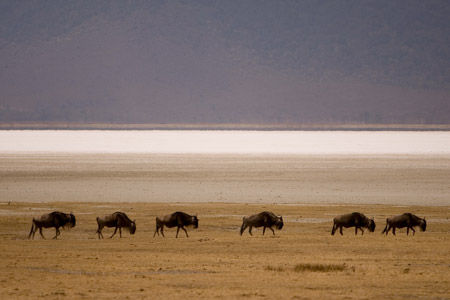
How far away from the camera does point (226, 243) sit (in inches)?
829

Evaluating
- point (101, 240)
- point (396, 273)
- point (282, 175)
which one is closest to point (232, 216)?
point (101, 240)

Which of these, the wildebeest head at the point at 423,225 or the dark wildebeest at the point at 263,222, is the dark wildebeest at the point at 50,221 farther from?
the wildebeest head at the point at 423,225

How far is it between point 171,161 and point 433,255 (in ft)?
136

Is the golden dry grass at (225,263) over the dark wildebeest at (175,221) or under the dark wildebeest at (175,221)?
under

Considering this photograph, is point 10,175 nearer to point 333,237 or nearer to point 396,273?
point 333,237

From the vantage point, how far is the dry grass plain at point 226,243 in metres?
15.3

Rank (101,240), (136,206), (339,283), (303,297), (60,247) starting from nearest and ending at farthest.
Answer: (303,297), (339,283), (60,247), (101,240), (136,206)

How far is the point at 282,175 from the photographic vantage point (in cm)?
4609

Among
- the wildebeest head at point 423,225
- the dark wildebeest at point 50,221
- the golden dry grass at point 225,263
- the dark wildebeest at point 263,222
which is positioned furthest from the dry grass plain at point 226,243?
the dark wildebeest at point 263,222

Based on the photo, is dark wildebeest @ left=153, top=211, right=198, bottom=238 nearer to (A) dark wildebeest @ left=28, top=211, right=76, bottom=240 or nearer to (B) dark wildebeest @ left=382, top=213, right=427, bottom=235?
(A) dark wildebeest @ left=28, top=211, right=76, bottom=240

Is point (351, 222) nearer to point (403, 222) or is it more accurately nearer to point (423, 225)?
point (403, 222)

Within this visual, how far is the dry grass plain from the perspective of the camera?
1534 cm

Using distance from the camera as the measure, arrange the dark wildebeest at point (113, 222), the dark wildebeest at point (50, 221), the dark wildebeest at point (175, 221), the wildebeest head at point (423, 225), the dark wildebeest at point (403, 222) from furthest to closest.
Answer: the wildebeest head at point (423, 225) < the dark wildebeest at point (403, 222) < the dark wildebeest at point (175, 221) < the dark wildebeest at point (113, 222) < the dark wildebeest at point (50, 221)

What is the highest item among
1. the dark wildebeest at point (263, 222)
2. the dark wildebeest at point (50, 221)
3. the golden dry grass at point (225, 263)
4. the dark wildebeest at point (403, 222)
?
the dark wildebeest at point (403, 222)
